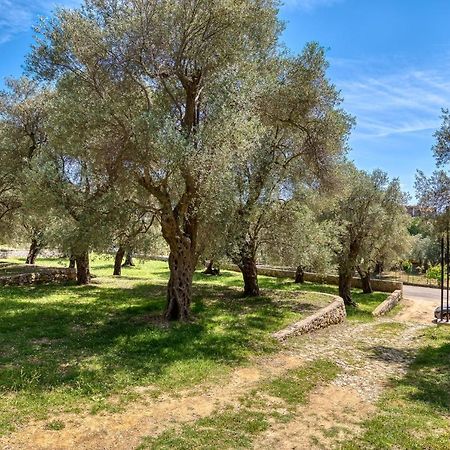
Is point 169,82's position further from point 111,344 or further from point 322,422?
point 322,422

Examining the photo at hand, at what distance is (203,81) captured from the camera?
594 inches

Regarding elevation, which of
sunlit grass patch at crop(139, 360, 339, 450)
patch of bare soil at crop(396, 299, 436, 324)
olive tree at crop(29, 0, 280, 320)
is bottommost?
patch of bare soil at crop(396, 299, 436, 324)

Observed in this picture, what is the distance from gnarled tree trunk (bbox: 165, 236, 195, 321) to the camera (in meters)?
15.0

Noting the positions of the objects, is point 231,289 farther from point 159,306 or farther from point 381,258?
point 381,258

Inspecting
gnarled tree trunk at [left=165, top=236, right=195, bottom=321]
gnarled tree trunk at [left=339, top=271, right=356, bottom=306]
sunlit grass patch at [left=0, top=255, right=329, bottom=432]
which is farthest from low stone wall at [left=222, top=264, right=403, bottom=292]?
gnarled tree trunk at [left=165, top=236, right=195, bottom=321]

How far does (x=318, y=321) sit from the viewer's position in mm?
17266

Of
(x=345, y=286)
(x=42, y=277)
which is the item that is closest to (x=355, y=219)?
(x=345, y=286)

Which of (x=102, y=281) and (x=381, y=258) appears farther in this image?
(x=381, y=258)

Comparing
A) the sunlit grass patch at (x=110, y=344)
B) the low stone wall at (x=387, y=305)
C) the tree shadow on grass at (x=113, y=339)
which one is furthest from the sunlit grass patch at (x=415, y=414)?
the low stone wall at (x=387, y=305)

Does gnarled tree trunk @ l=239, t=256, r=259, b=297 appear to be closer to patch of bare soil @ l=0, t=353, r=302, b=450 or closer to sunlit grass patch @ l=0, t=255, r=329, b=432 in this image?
sunlit grass patch @ l=0, t=255, r=329, b=432

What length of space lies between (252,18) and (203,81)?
284cm

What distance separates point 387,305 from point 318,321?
13.3 meters

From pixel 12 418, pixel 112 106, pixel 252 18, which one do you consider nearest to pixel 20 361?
pixel 12 418

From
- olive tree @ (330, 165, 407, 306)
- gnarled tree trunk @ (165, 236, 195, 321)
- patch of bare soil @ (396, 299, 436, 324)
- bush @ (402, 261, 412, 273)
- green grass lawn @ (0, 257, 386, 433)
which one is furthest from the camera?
bush @ (402, 261, 412, 273)
